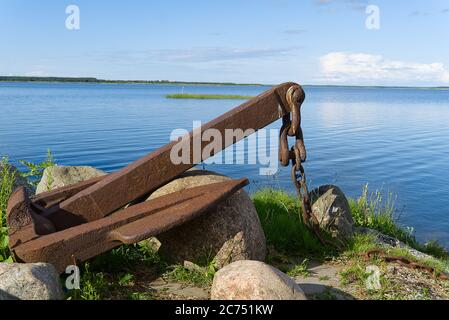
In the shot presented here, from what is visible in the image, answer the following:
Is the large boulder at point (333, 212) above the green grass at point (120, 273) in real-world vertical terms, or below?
above

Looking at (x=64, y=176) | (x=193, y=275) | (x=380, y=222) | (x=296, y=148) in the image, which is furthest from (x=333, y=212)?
(x=64, y=176)

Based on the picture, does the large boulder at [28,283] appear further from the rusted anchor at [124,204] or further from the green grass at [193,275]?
the green grass at [193,275]

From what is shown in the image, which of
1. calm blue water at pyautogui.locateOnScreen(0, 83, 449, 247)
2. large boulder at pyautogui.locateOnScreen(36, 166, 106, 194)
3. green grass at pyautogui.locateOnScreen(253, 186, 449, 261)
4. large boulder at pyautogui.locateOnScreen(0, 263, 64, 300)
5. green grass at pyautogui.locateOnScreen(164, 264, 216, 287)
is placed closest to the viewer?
large boulder at pyautogui.locateOnScreen(0, 263, 64, 300)

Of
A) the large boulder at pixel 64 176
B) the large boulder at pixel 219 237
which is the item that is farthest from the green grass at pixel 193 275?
the large boulder at pixel 64 176

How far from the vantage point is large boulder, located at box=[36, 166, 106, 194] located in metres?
5.95

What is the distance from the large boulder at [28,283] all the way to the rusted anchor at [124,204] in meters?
0.31

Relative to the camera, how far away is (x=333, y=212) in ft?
17.8

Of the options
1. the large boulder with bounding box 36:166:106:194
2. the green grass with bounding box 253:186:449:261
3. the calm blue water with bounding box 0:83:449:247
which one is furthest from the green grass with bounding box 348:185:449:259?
the large boulder with bounding box 36:166:106:194

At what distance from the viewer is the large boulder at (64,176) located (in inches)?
234

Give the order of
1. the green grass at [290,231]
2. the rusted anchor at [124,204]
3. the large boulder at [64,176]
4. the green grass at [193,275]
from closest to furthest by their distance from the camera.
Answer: the rusted anchor at [124,204]
the green grass at [193,275]
the green grass at [290,231]
the large boulder at [64,176]

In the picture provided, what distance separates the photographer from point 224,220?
4.38m

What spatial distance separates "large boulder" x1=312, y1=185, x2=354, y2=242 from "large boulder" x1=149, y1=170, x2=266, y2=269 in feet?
3.72

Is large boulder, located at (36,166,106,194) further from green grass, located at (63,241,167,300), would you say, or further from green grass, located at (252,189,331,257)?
green grass, located at (252,189,331,257)
